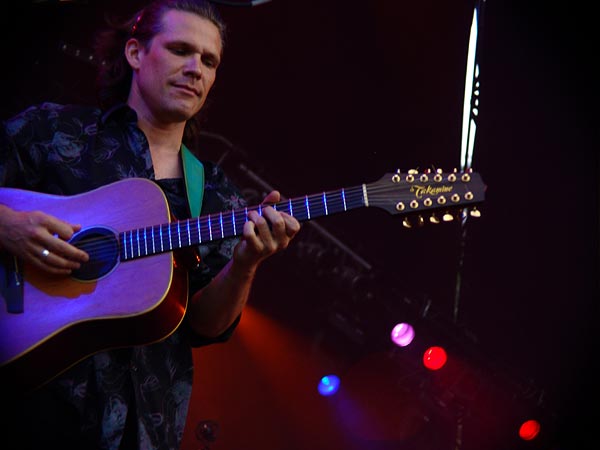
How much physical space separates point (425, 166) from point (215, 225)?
88.7 inches

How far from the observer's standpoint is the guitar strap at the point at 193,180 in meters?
2.36

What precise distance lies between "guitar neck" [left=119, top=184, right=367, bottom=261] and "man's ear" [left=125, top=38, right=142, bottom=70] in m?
0.89

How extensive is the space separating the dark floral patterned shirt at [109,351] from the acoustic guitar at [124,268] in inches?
2.8

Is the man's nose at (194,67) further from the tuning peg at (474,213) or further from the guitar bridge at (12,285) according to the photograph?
the tuning peg at (474,213)

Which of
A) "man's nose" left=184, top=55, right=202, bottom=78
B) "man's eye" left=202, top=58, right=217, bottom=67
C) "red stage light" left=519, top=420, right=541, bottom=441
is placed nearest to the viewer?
"man's nose" left=184, top=55, right=202, bottom=78

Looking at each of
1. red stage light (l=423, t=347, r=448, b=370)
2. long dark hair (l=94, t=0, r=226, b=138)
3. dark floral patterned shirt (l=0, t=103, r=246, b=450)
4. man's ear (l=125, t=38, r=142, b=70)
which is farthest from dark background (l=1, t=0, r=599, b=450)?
dark floral patterned shirt (l=0, t=103, r=246, b=450)

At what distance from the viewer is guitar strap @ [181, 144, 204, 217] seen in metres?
2.36

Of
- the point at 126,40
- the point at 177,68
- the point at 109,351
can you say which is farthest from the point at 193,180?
the point at 126,40

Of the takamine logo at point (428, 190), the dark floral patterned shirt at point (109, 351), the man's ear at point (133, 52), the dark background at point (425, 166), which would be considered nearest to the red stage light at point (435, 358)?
the dark background at point (425, 166)

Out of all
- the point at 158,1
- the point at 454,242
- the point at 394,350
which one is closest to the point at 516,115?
the point at 454,242

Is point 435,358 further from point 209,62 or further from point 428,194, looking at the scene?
point 209,62

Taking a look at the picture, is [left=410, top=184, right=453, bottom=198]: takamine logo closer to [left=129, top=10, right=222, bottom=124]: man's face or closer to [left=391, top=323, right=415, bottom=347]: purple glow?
[left=129, top=10, right=222, bottom=124]: man's face

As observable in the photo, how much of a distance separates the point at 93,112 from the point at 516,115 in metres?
2.71

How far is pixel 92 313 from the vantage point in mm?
2012
